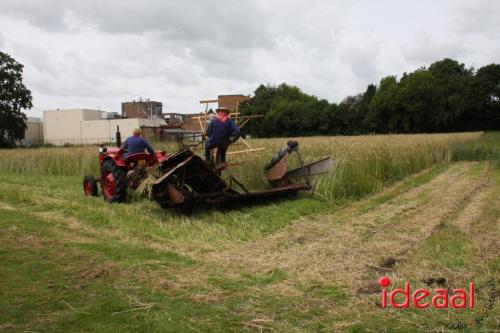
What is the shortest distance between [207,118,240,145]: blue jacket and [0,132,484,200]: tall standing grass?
5.60 feet

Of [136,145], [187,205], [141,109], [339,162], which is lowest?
[187,205]

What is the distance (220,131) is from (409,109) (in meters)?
59.8

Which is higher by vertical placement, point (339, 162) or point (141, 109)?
point (141, 109)

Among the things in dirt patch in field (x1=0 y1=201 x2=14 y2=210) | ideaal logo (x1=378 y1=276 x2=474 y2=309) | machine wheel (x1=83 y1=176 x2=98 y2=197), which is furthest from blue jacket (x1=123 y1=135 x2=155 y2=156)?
ideaal logo (x1=378 y1=276 x2=474 y2=309)

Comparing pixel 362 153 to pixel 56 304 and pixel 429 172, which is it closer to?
pixel 429 172

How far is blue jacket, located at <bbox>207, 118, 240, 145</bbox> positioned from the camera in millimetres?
8562

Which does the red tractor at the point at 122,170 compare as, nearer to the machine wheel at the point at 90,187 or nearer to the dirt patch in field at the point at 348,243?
the machine wheel at the point at 90,187

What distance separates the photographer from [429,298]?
13.3ft

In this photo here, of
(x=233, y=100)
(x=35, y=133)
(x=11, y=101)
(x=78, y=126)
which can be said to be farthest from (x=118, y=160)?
(x=35, y=133)

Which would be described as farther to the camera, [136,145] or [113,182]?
[113,182]

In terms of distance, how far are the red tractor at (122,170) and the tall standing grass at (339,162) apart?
209 centimetres

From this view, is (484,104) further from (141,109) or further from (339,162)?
(339,162)

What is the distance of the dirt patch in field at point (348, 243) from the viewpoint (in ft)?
16.4

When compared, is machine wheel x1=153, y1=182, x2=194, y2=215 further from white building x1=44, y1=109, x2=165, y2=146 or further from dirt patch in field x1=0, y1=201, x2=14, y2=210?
white building x1=44, y1=109, x2=165, y2=146
